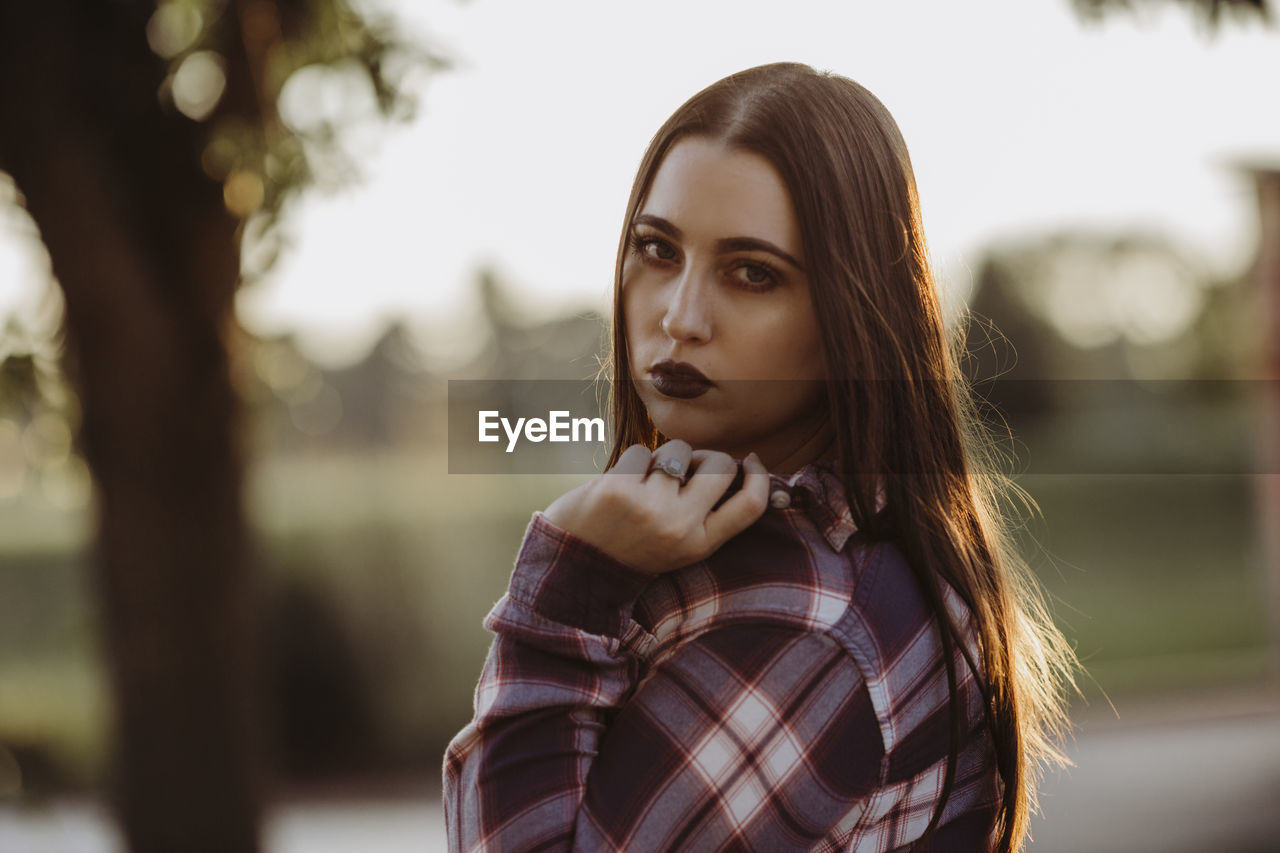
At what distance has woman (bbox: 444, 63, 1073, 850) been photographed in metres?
1.12

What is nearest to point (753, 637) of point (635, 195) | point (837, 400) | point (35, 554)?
point (837, 400)

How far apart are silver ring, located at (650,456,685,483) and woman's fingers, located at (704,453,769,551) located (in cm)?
5

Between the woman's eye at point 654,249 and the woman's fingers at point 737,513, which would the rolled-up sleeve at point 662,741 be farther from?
the woman's eye at point 654,249

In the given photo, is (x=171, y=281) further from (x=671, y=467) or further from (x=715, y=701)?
(x=715, y=701)

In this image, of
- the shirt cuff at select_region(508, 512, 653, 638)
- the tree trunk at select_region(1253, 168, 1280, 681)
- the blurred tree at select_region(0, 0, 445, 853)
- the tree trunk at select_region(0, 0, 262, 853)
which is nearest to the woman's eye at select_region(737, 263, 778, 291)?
the shirt cuff at select_region(508, 512, 653, 638)

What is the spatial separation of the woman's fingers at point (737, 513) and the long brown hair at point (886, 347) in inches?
4.5

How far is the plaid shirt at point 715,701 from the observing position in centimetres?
111

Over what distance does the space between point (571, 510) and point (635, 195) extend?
48 centimetres

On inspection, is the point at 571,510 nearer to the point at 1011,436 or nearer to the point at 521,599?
the point at 521,599

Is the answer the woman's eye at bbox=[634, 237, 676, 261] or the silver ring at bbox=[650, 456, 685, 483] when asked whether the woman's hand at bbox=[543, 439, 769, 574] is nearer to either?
the silver ring at bbox=[650, 456, 685, 483]

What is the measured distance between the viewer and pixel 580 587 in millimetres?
1197

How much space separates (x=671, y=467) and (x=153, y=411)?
9.60 feet

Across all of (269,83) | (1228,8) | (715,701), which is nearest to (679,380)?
(715,701)

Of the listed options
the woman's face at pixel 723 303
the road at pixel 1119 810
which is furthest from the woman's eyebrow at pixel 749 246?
the road at pixel 1119 810
